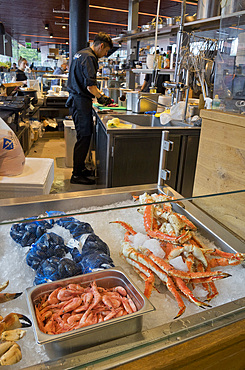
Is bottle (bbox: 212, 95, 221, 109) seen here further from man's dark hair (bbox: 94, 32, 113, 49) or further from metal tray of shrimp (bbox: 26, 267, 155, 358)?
man's dark hair (bbox: 94, 32, 113, 49)

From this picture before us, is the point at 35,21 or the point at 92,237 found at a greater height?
the point at 35,21

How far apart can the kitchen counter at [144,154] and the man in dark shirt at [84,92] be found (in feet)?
3.01

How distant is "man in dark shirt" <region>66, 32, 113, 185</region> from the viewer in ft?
12.5

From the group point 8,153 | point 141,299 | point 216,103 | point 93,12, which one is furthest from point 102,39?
point 93,12

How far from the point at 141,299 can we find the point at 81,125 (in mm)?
3573

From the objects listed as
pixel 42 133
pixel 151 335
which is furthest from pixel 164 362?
pixel 42 133

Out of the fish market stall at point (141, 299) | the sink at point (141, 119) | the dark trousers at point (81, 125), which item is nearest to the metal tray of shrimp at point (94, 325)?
the fish market stall at point (141, 299)

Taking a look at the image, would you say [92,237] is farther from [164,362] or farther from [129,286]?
[164,362]

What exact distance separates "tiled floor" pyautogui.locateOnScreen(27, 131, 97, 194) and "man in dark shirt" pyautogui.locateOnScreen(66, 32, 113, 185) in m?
0.16

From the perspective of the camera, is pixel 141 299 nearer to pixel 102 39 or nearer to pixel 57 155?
pixel 102 39

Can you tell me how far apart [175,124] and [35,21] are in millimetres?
12247

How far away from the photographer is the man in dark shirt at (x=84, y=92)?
12.5 ft

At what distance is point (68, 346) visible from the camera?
627 mm

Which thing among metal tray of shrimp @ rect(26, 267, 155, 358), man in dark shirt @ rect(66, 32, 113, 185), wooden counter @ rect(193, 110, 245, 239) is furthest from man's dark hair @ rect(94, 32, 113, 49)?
metal tray of shrimp @ rect(26, 267, 155, 358)
